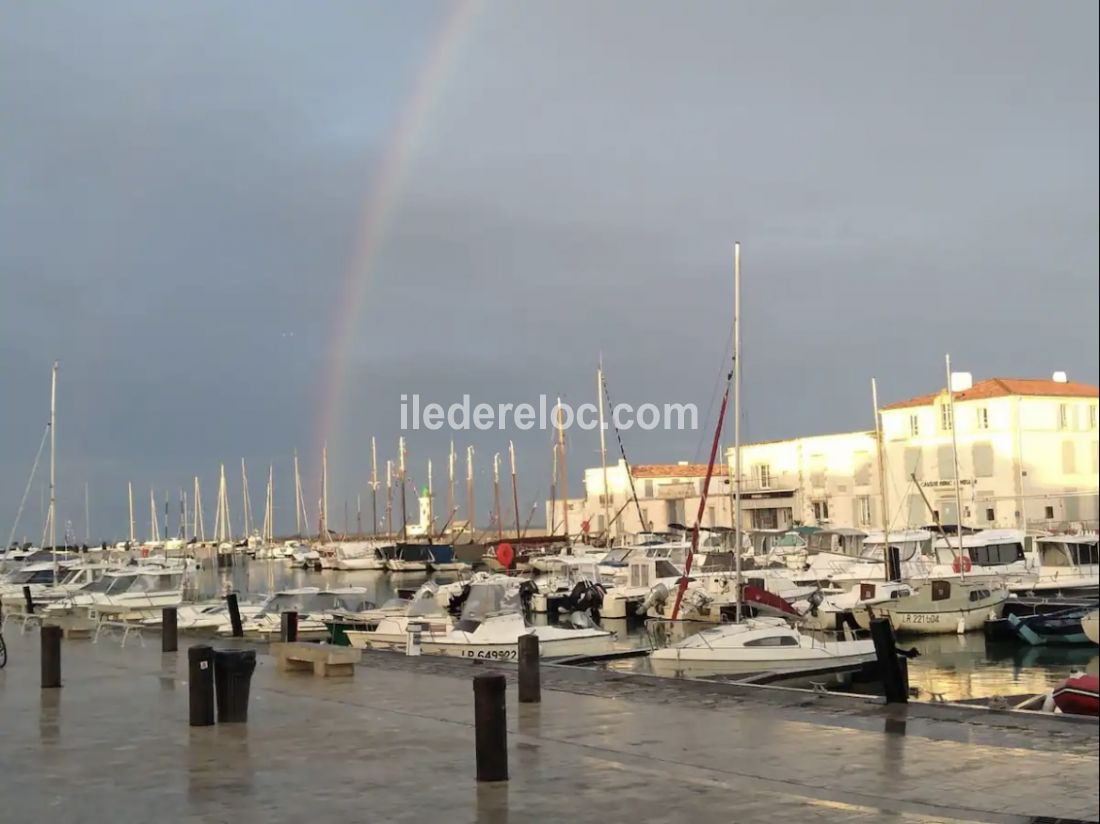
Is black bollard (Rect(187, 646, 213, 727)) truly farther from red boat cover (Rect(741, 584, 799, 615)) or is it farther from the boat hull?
the boat hull

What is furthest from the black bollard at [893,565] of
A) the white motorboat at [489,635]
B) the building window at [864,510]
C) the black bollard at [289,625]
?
the building window at [864,510]

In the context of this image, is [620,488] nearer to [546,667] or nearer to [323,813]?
[546,667]

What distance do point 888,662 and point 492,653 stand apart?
1531 centimetres

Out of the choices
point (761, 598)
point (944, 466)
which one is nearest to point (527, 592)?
point (761, 598)

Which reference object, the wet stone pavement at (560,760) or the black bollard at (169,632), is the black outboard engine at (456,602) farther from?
the wet stone pavement at (560,760)

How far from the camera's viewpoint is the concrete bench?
1977cm

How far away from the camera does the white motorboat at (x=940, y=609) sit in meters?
38.3

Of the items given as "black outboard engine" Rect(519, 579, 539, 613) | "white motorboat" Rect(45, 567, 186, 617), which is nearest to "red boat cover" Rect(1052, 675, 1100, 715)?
"white motorboat" Rect(45, 567, 186, 617)

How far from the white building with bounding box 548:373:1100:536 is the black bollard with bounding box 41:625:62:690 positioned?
174 feet

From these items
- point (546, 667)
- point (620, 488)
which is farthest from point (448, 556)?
point (546, 667)

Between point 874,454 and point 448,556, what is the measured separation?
125 feet

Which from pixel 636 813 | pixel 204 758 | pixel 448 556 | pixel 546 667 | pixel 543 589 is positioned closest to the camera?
pixel 636 813

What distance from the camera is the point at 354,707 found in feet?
52.5

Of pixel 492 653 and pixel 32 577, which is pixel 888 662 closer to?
pixel 492 653
